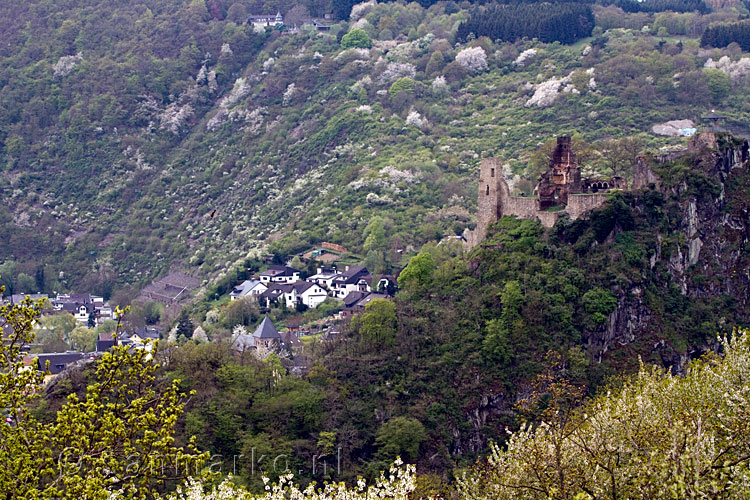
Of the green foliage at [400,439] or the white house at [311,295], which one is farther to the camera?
the white house at [311,295]

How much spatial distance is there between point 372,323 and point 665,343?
608 inches

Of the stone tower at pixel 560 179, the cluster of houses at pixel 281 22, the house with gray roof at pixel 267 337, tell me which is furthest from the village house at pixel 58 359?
the cluster of houses at pixel 281 22

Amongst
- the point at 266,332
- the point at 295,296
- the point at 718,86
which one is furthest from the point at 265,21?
the point at 266,332

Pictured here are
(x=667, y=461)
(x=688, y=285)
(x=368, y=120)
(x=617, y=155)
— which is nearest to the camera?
(x=667, y=461)

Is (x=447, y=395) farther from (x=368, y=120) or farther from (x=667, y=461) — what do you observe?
(x=368, y=120)

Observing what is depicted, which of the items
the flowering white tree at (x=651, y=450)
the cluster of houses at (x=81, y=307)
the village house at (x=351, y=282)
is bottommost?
the cluster of houses at (x=81, y=307)

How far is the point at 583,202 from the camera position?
5616cm

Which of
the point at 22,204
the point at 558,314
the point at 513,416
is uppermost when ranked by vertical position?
the point at 558,314

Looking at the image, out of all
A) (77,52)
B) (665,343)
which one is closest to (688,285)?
(665,343)

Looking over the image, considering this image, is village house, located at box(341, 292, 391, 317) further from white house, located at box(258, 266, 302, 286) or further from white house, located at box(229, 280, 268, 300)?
white house, located at box(229, 280, 268, 300)

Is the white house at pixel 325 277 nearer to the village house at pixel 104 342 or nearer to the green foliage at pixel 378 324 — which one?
the village house at pixel 104 342

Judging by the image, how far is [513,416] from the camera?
2104 inches

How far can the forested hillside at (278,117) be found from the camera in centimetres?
9394

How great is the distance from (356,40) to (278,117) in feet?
61.2
